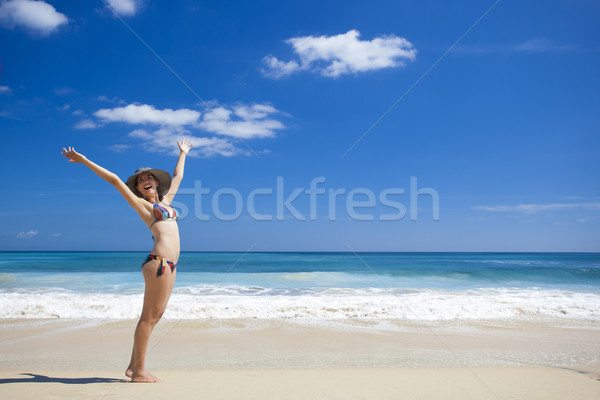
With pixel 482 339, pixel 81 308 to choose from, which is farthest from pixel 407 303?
pixel 81 308

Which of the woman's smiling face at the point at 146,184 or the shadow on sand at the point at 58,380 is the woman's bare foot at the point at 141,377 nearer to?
the shadow on sand at the point at 58,380

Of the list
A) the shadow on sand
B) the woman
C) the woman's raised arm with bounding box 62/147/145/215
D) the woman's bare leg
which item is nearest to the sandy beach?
the shadow on sand

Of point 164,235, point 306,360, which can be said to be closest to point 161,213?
point 164,235

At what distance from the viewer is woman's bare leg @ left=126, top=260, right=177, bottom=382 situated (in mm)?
3240

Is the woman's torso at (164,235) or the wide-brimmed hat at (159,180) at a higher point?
the wide-brimmed hat at (159,180)

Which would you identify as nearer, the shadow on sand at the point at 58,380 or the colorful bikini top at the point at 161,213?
the colorful bikini top at the point at 161,213

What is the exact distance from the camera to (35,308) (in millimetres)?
8492

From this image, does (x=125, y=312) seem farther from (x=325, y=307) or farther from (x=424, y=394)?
(x=424, y=394)

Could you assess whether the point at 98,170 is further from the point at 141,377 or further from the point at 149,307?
the point at 141,377

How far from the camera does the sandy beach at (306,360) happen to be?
3.36 metres

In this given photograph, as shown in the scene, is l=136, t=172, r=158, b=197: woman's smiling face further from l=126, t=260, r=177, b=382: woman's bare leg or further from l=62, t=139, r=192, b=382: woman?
l=126, t=260, r=177, b=382: woman's bare leg

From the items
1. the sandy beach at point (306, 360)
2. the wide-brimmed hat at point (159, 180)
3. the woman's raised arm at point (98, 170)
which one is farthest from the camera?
the wide-brimmed hat at point (159, 180)

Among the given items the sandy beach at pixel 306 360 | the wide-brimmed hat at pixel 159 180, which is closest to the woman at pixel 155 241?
the wide-brimmed hat at pixel 159 180

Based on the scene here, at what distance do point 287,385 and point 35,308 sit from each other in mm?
7579
